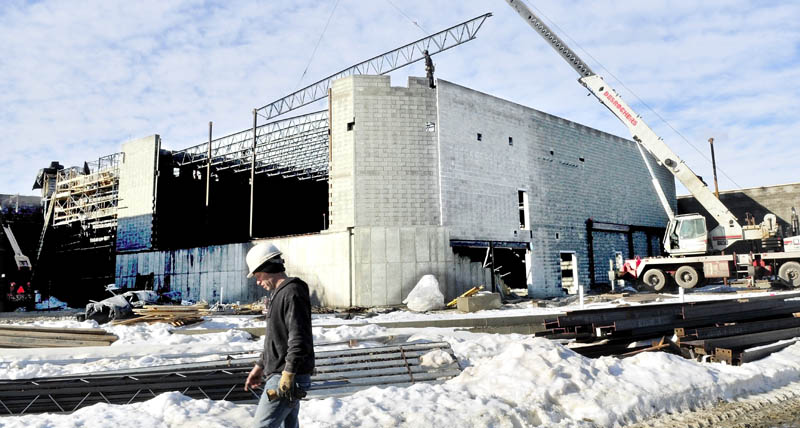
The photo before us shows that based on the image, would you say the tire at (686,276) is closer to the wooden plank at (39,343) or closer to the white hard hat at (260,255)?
the wooden plank at (39,343)

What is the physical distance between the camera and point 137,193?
3081 centimetres

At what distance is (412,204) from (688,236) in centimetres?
1251

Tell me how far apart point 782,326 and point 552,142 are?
61.4ft

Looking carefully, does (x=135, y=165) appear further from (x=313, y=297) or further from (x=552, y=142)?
(x=552, y=142)

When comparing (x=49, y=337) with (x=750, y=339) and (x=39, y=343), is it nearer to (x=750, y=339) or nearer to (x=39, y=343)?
(x=39, y=343)

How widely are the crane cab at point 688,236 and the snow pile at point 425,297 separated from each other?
1164 centimetres

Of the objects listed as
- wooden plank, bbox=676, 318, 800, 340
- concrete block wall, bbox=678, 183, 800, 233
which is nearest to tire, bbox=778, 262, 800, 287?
concrete block wall, bbox=678, 183, 800, 233

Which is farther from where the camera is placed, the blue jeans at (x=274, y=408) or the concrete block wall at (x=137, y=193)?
the concrete block wall at (x=137, y=193)

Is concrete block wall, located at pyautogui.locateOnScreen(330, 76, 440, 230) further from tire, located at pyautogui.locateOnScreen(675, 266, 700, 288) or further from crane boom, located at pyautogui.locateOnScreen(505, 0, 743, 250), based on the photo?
tire, located at pyautogui.locateOnScreen(675, 266, 700, 288)

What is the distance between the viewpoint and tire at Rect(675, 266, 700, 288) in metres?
23.5

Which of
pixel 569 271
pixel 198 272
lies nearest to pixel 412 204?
pixel 569 271

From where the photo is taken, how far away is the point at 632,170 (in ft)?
108

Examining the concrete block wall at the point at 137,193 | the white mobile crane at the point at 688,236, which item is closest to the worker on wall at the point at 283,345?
the white mobile crane at the point at 688,236

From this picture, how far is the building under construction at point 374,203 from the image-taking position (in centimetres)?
2189
